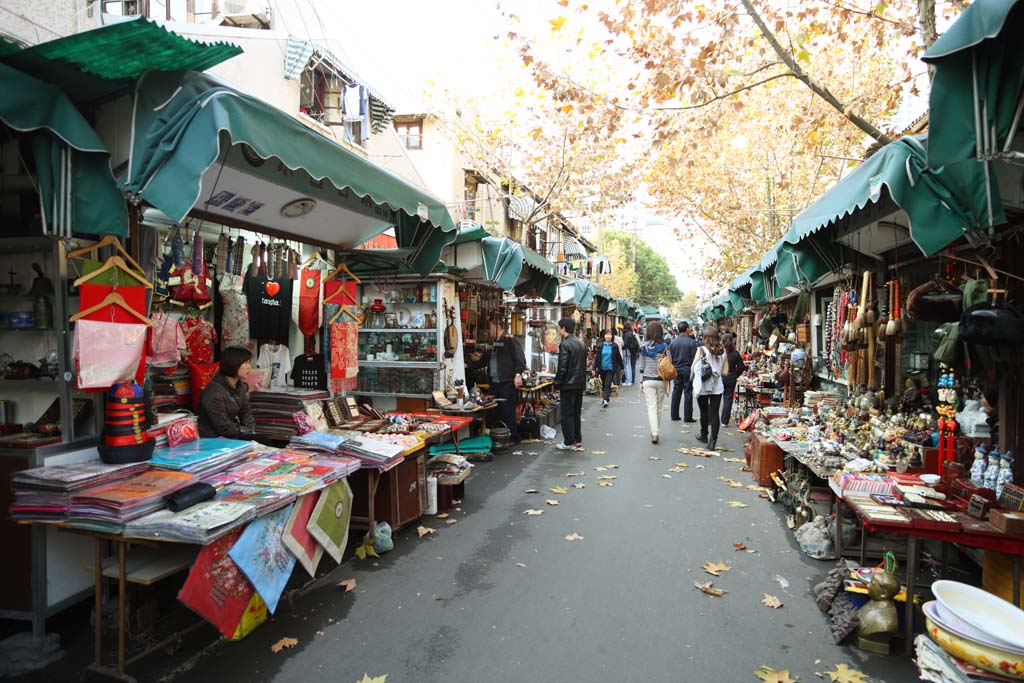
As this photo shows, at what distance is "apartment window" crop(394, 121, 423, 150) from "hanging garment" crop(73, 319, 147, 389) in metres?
18.0

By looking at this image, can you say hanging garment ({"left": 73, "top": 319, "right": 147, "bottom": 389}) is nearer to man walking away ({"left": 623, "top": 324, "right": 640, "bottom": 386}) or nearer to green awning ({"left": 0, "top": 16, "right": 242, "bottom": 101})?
green awning ({"left": 0, "top": 16, "right": 242, "bottom": 101})

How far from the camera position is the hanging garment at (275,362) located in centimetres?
777

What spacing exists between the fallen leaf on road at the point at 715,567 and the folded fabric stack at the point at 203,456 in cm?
420

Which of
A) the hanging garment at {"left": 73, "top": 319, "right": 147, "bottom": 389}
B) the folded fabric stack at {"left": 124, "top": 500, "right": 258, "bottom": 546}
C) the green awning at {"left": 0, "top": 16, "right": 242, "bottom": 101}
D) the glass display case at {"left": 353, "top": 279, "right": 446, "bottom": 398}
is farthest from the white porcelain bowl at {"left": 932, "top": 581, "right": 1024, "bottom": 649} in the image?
the glass display case at {"left": 353, "top": 279, "right": 446, "bottom": 398}

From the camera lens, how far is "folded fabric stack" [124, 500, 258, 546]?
3256mm

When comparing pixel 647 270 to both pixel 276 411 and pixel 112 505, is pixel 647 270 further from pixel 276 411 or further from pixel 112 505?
pixel 112 505

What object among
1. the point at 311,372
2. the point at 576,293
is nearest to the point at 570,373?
the point at 311,372

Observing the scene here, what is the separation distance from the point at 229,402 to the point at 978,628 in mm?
5765

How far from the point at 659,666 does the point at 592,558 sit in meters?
1.81

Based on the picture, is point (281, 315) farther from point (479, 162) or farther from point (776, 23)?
point (479, 162)

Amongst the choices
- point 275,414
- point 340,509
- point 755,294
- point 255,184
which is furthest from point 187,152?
point 755,294

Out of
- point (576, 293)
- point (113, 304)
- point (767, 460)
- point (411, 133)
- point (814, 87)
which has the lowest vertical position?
point (767, 460)

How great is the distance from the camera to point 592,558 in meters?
5.44

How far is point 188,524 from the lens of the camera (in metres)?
3.29
